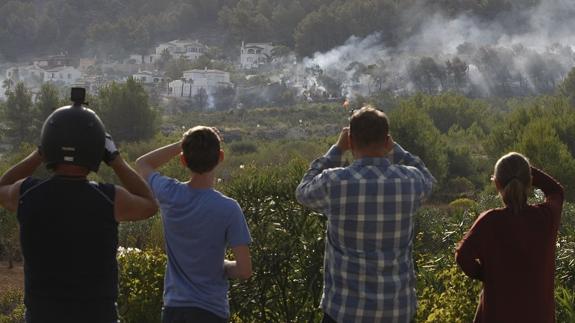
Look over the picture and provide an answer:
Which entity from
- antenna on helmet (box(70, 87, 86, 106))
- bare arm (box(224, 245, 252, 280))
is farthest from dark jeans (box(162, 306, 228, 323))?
antenna on helmet (box(70, 87, 86, 106))

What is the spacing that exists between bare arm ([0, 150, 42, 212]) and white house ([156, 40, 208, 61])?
108 m

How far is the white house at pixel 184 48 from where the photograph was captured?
361ft

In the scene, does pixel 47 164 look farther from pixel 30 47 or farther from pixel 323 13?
pixel 30 47

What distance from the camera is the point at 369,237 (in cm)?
307

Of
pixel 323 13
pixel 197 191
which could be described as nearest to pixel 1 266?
pixel 197 191

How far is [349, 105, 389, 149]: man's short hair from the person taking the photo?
3.02 metres

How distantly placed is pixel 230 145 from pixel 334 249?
3969 cm

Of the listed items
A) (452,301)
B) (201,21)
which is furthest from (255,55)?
(452,301)

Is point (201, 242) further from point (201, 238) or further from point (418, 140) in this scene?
point (418, 140)

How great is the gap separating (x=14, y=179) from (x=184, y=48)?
363 ft

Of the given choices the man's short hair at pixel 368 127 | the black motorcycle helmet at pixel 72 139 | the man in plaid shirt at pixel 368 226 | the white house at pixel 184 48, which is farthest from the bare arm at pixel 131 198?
the white house at pixel 184 48

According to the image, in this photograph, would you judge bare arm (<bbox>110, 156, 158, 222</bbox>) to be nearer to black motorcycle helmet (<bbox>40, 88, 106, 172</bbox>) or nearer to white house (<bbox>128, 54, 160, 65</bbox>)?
black motorcycle helmet (<bbox>40, 88, 106, 172</bbox>)

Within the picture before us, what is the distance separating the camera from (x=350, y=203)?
10.1ft

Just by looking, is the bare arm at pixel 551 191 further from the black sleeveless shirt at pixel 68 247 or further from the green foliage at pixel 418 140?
the green foliage at pixel 418 140
